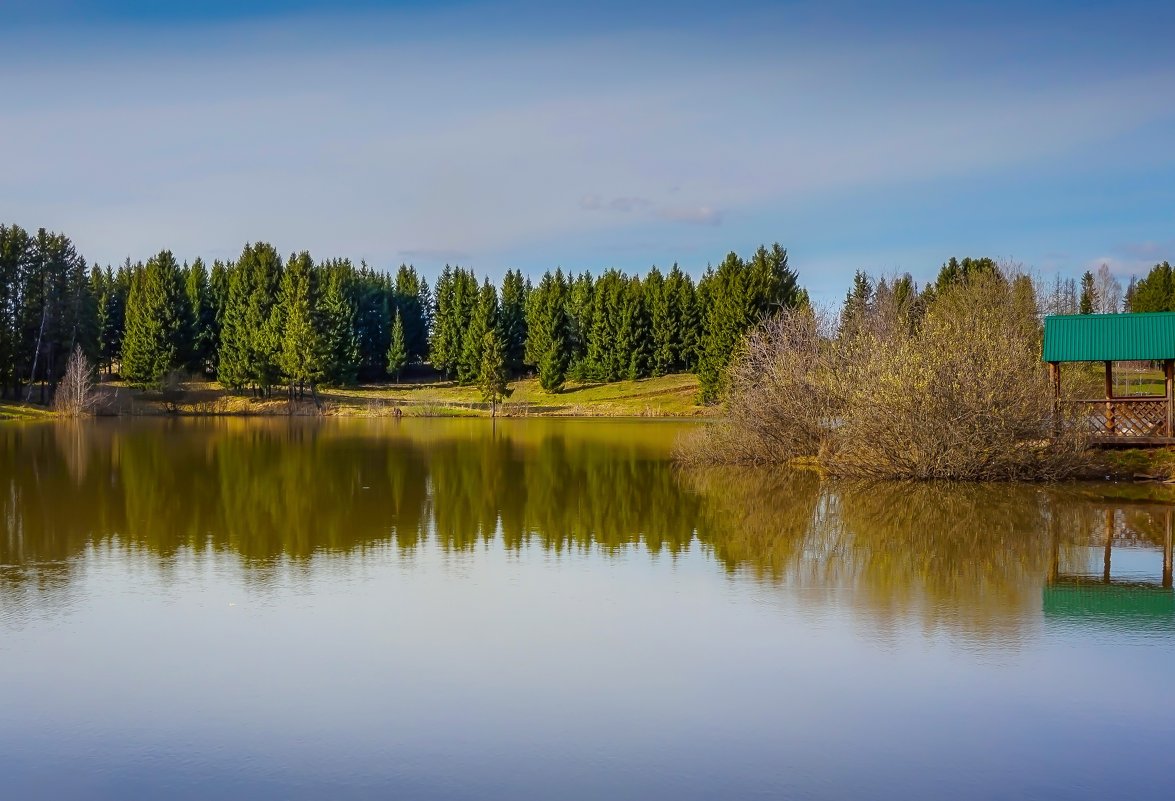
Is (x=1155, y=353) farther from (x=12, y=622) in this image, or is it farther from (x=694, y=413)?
(x=694, y=413)

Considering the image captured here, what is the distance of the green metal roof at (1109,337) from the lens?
29531 mm

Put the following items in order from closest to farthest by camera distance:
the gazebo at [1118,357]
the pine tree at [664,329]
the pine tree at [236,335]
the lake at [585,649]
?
the lake at [585,649] → the gazebo at [1118,357] → the pine tree at [236,335] → the pine tree at [664,329]

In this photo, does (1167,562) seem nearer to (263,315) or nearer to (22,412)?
(22,412)

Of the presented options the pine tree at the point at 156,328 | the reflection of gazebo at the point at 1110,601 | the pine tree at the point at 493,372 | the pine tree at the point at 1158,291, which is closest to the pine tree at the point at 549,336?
the pine tree at the point at 493,372

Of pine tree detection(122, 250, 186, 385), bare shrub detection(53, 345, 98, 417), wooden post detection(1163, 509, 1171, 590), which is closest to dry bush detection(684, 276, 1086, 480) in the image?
wooden post detection(1163, 509, 1171, 590)

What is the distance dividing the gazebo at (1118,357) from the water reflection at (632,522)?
330 cm

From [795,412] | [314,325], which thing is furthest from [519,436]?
[314,325]

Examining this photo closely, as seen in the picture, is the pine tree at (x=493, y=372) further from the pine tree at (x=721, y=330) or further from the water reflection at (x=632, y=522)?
the water reflection at (x=632, y=522)

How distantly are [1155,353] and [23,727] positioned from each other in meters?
28.3

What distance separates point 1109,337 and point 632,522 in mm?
16194

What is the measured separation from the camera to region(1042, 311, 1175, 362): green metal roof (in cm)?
2953

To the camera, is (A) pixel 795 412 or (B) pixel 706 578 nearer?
(B) pixel 706 578

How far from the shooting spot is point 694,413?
71.7 metres

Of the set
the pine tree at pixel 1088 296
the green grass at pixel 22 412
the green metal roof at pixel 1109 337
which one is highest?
the pine tree at pixel 1088 296
